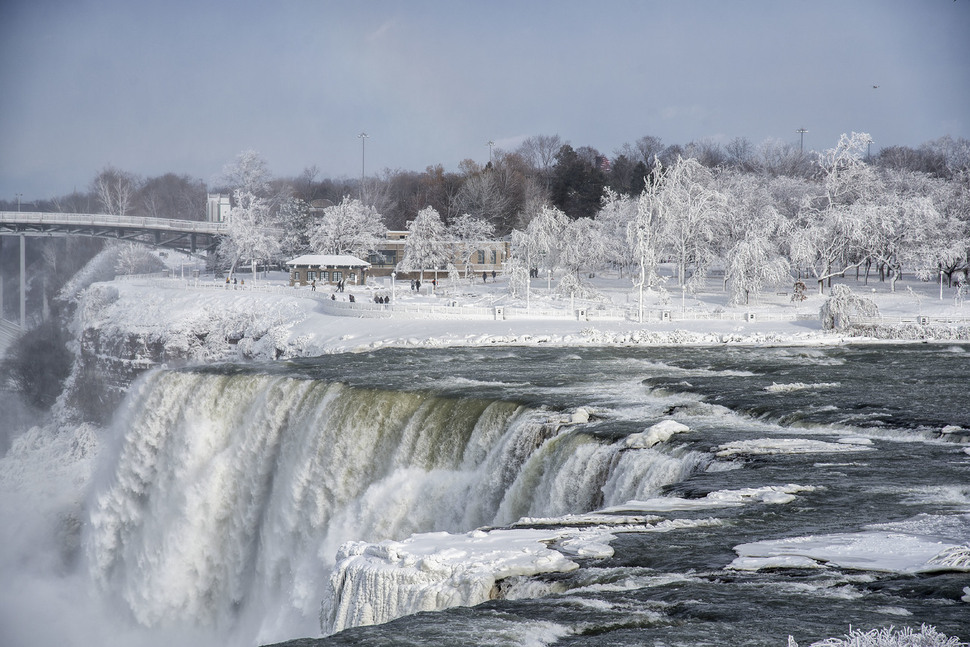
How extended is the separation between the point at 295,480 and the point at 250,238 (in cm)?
6363

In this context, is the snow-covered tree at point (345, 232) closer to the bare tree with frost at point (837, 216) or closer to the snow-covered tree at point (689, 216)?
the snow-covered tree at point (689, 216)

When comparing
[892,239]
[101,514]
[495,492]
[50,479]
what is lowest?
[50,479]

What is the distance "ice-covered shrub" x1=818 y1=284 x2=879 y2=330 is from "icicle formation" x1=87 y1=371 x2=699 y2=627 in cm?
2523

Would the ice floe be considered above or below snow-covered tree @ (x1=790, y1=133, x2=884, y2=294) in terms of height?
below

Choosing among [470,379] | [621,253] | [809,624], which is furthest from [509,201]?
[809,624]

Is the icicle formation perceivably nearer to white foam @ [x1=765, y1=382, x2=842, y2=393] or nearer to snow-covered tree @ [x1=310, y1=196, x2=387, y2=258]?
white foam @ [x1=765, y1=382, x2=842, y2=393]

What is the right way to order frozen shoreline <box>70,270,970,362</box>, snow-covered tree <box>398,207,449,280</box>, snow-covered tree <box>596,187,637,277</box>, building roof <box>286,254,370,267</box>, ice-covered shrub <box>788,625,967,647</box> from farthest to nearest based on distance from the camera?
snow-covered tree <box>398,207,449,280</box> < building roof <box>286,254,370,267</box> < snow-covered tree <box>596,187,637,277</box> < frozen shoreline <box>70,270,970,362</box> < ice-covered shrub <box>788,625,967,647</box>

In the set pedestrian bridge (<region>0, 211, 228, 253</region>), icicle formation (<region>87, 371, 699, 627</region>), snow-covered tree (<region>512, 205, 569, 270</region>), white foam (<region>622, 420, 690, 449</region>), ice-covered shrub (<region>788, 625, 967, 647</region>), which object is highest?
pedestrian bridge (<region>0, 211, 228, 253</region>)

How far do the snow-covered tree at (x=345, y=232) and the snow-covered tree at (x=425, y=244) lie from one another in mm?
6057

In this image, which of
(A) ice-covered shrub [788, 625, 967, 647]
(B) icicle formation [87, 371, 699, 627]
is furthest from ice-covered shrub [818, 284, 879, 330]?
(A) ice-covered shrub [788, 625, 967, 647]

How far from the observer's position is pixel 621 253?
234ft

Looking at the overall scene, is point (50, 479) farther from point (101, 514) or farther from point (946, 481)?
point (946, 481)

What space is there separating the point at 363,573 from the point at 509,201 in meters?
88.3

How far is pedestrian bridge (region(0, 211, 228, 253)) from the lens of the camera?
79750 millimetres
